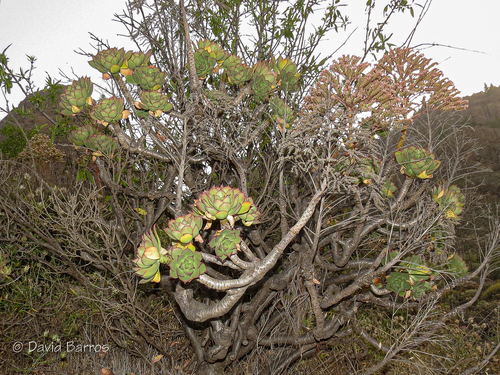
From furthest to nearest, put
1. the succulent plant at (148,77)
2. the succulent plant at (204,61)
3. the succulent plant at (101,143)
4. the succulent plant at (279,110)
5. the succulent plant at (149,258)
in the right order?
1. the succulent plant at (101,143)
2. the succulent plant at (279,110)
3. the succulent plant at (204,61)
4. the succulent plant at (148,77)
5. the succulent plant at (149,258)

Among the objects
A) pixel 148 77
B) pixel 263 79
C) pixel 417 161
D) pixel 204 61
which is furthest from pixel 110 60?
pixel 417 161

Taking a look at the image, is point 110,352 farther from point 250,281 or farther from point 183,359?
point 250,281

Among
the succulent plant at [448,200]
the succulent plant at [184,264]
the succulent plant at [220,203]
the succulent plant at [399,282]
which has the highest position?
the succulent plant at [220,203]

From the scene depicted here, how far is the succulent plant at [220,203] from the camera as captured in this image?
4.97 feet

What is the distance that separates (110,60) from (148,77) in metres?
0.23

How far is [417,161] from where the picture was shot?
2053 millimetres

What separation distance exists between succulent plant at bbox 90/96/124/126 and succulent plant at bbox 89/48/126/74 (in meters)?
0.16

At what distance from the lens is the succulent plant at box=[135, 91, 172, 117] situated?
1.92m

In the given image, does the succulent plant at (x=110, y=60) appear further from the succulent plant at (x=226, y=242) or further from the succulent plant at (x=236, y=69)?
the succulent plant at (x=226, y=242)

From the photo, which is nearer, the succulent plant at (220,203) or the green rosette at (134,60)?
the succulent plant at (220,203)

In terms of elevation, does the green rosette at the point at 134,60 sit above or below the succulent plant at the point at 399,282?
above

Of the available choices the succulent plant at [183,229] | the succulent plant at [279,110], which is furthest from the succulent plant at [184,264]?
the succulent plant at [279,110]

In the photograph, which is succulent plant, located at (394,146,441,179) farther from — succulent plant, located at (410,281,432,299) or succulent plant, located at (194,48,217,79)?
succulent plant, located at (194,48,217,79)

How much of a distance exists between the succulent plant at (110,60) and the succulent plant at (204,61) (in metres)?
0.40
